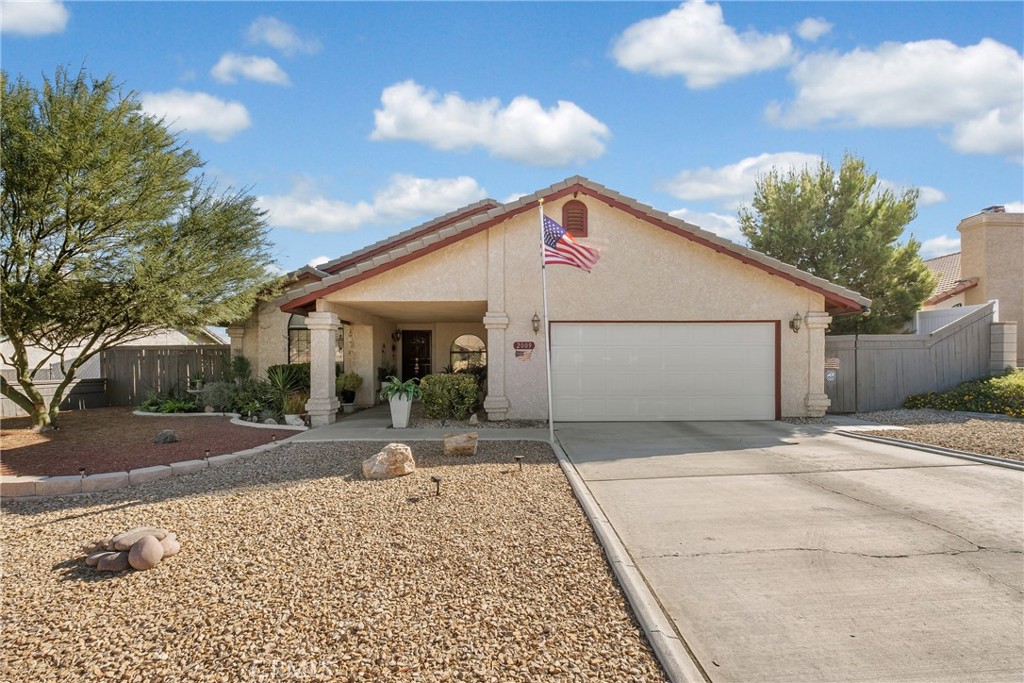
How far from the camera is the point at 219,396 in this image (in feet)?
46.3

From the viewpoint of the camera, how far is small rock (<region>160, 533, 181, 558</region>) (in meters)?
5.02

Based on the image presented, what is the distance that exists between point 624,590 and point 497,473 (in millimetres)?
3674

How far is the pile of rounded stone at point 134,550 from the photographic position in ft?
15.7

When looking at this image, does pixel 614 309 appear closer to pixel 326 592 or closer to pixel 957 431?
pixel 957 431

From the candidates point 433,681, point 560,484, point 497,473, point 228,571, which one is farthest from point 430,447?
point 433,681

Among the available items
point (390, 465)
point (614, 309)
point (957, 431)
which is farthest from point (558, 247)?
point (957, 431)

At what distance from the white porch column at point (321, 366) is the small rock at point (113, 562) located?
24.1ft

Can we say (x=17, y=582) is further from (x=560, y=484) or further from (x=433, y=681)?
(x=560, y=484)

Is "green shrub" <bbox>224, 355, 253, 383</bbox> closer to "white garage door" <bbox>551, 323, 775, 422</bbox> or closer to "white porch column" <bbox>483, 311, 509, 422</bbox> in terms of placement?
"white porch column" <bbox>483, 311, 509, 422</bbox>

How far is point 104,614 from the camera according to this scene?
4.09m

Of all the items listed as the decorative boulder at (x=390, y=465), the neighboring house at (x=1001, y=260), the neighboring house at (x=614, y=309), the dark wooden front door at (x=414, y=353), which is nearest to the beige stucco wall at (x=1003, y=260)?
the neighboring house at (x=1001, y=260)

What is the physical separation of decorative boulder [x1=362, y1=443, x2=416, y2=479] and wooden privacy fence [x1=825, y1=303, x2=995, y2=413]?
11.1 metres

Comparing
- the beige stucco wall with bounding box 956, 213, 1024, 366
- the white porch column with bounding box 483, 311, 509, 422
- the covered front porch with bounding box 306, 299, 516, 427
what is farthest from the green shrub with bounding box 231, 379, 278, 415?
the beige stucco wall with bounding box 956, 213, 1024, 366

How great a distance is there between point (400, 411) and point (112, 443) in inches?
200
